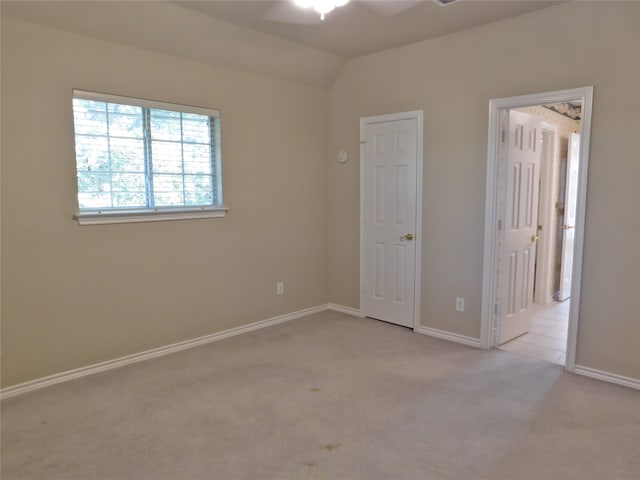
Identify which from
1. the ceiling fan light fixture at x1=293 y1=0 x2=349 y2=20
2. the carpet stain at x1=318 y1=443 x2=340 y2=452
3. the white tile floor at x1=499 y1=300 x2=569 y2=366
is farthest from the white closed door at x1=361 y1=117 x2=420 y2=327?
the carpet stain at x1=318 y1=443 x2=340 y2=452

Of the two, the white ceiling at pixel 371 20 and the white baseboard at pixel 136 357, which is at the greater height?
the white ceiling at pixel 371 20

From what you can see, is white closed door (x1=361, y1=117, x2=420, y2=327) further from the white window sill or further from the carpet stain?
the carpet stain

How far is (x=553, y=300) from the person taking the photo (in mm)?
5145

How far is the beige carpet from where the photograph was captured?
2.10m

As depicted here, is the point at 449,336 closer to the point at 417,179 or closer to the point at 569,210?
the point at 417,179

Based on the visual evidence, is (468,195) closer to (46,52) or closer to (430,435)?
(430,435)

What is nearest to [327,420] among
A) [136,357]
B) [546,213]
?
[136,357]

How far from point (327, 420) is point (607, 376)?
6.64 ft

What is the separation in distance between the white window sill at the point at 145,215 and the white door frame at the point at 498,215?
228 cm

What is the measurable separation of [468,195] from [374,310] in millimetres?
1537

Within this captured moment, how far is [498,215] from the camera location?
3.51 m

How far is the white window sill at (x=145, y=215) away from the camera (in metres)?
3.04

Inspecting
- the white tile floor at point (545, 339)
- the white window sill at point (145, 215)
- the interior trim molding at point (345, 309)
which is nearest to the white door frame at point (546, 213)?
the white tile floor at point (545, 339)

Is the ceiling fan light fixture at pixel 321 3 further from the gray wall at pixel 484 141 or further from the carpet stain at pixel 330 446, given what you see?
the carpet stain at pixel 330 446
